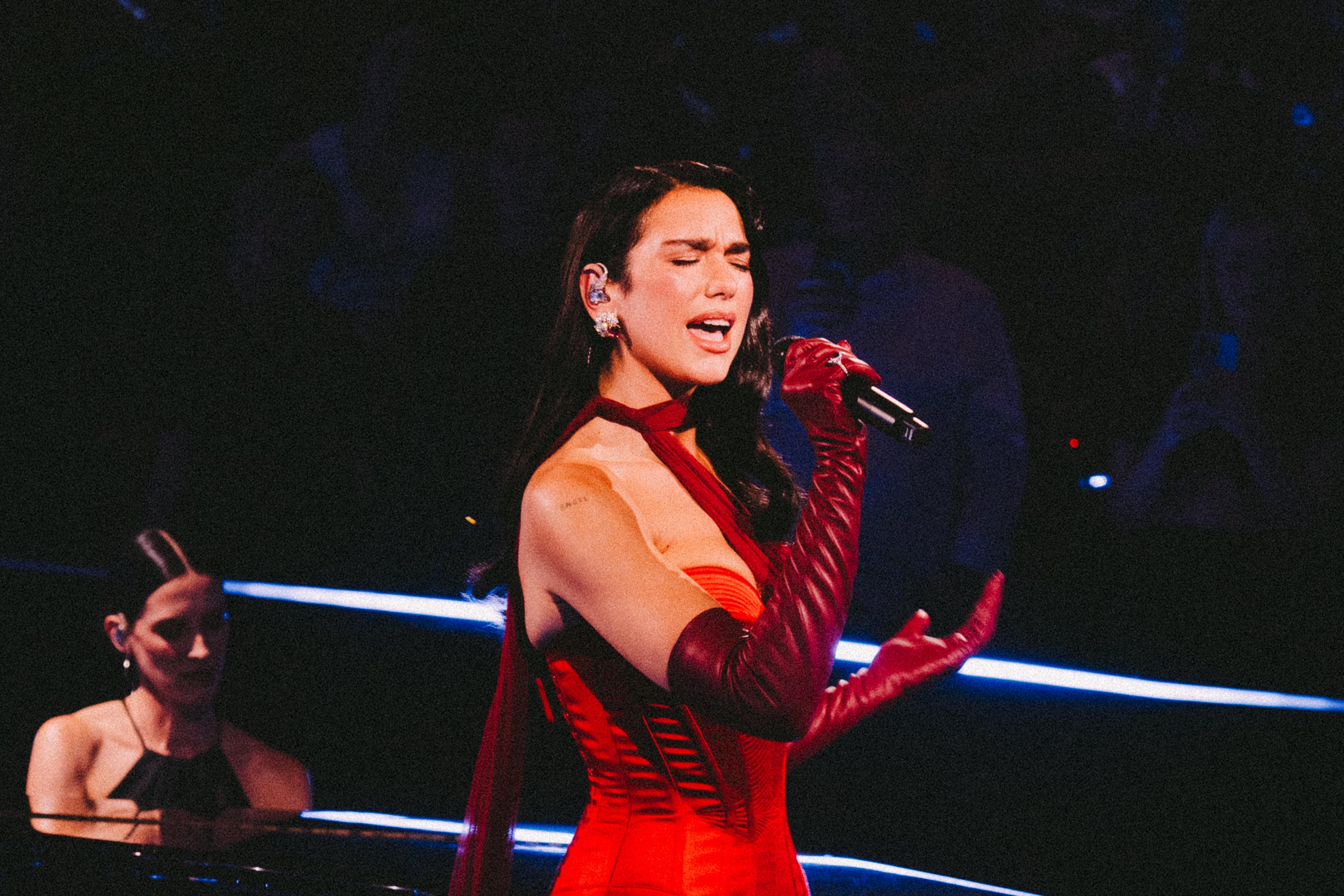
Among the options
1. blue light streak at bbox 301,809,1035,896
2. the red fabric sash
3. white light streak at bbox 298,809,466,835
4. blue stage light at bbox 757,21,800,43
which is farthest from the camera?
blue stage light at bbox 757,21,800,43

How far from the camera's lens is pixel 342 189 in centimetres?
362

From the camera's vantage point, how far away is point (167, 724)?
2846 millimetres

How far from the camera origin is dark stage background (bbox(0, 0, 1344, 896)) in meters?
2.80

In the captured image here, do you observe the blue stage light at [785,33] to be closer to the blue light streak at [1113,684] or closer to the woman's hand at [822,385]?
the blue light streak at [1113,684]

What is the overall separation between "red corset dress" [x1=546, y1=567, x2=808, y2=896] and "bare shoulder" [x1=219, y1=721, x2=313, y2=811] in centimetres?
196

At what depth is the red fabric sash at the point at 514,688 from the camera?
1395 millimetres

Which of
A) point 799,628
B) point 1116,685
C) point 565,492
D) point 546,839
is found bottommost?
point 546,839

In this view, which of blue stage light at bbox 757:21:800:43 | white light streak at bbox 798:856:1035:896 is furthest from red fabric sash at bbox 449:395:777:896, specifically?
blue stage light at bbox 757:21:800:43

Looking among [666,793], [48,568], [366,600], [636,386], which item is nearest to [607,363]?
[636,386]

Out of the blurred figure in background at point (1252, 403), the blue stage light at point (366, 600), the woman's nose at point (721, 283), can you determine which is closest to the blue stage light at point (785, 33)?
the blurred figure in background at point (1252, 403)

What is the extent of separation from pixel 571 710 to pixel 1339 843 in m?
2.32

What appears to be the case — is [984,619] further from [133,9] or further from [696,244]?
[133,9]

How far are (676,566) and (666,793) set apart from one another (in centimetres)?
28

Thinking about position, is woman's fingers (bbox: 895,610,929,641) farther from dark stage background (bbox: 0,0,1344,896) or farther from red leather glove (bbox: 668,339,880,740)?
dark stage background (bbox: 0,0,1344,896)
